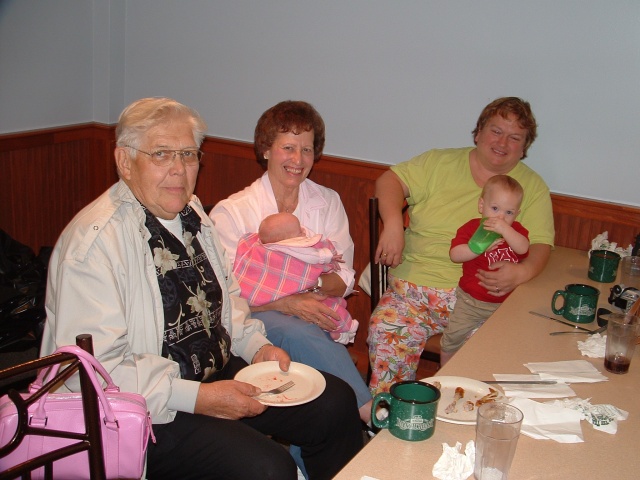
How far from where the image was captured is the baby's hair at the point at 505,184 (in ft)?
8.52

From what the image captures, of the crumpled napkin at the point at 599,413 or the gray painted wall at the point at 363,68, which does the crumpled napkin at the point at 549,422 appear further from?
the gray painted wall at the point at 363,68

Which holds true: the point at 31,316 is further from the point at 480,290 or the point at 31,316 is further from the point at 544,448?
the point at 544,448

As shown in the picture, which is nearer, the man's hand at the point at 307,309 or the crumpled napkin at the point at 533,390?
the crumpled napkin at the point at 533,390

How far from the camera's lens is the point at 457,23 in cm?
308

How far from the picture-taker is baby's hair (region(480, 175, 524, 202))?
260cm

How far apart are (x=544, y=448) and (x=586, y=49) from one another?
2.01 m

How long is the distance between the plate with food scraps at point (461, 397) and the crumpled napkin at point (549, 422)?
0.07m

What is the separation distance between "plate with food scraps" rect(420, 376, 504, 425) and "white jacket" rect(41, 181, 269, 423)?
2.16 ft

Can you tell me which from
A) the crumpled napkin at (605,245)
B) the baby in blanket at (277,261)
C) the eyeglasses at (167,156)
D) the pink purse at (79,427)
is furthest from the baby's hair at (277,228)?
the crumpled napkin at (605,245)

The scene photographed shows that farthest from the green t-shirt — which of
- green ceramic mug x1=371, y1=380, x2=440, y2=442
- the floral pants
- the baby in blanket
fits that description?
green ceramic mug x1=371, y1=380, x2=440, y2=442

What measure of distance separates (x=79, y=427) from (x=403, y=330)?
5.11 ft

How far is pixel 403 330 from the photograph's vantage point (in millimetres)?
2732

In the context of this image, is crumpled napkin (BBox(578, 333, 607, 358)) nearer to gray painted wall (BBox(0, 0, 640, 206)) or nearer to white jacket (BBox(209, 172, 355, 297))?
white jacket (BBox(209, 172, 355, 297))

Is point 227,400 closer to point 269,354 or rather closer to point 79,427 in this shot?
point 269,354
